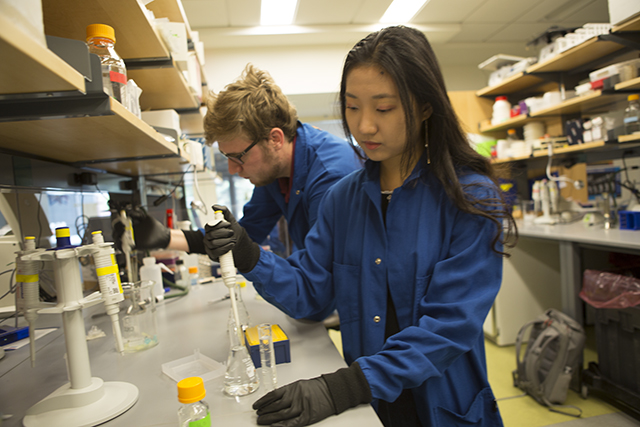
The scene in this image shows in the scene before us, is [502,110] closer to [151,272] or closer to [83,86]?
[151,272]

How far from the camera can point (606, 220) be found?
8.26 ft

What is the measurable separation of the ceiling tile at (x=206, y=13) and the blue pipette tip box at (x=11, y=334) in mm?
3106

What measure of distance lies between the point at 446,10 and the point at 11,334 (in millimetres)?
4251

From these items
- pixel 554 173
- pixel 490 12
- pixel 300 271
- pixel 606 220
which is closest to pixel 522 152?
pixel 554 173

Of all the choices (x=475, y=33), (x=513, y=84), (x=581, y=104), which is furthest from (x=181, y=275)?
(x=475, y=33)

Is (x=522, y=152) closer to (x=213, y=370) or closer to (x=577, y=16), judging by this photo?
(x=577, y=16)

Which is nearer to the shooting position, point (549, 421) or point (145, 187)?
point (549, 421)

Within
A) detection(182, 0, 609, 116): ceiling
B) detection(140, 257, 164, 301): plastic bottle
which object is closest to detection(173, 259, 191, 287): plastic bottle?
detection(140, 257, 164, 301): plastic bottle

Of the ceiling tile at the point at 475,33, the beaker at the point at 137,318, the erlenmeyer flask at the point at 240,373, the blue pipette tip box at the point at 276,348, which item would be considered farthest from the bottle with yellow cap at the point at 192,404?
the ceiling tile at the point at 475,33

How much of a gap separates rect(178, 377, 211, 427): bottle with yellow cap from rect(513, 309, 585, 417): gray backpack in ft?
7.12

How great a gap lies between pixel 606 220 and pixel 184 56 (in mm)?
2791

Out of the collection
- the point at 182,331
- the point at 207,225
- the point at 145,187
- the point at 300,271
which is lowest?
the point at 182,331

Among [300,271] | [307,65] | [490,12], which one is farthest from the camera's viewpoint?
[307,65]

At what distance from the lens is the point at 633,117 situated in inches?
94.3
